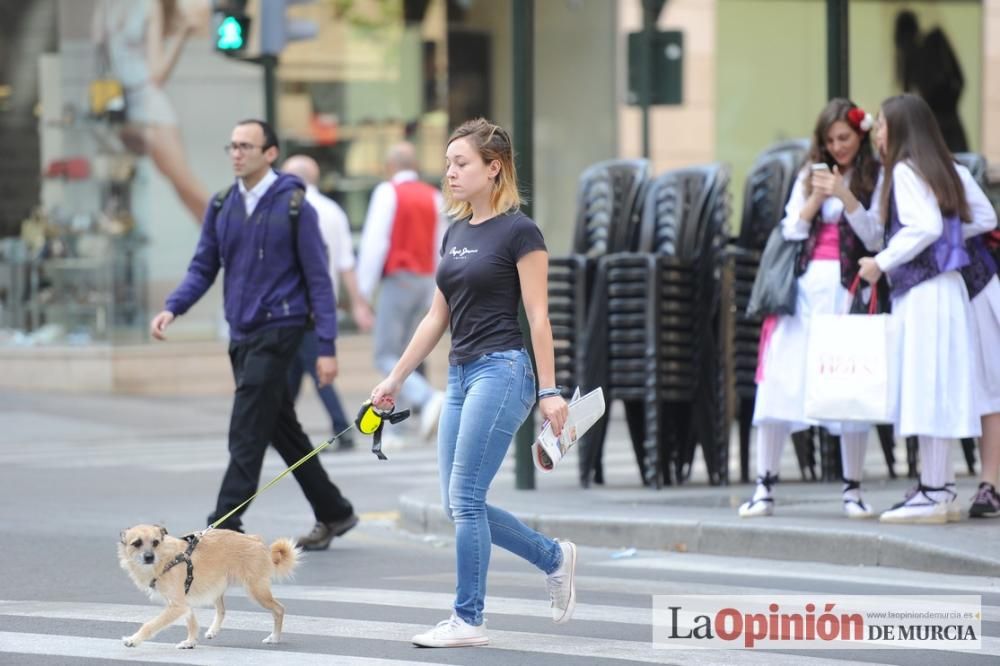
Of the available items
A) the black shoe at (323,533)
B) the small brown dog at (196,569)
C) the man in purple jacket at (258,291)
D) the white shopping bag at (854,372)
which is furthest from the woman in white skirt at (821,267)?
the small brown dog at (196,569)

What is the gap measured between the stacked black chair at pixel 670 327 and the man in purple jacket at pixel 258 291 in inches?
A: 90.6

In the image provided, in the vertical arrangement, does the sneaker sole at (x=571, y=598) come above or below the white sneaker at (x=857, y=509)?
above

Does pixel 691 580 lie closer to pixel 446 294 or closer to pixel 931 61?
pixel 446 294

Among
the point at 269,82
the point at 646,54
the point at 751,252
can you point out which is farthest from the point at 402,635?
the point at 646,54

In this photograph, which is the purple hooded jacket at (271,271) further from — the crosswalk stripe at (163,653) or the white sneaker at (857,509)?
the white sneaker at (857,509)

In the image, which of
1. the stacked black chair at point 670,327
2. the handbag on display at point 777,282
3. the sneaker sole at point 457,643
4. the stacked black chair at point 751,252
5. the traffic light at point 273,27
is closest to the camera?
the sneaker sole at point 457,643

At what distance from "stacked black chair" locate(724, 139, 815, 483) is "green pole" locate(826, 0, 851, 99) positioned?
1.18 feet

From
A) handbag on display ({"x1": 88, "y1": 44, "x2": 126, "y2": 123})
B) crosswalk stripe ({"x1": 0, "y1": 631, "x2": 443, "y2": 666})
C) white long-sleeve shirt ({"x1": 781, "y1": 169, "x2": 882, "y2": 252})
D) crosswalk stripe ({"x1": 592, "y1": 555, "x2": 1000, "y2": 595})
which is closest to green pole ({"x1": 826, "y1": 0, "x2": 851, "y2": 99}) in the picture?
white long-sleeve shirt ({"x1": 781, "y1": 169, "x2": 882, "y2": 252})

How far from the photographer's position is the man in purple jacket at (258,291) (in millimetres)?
8672

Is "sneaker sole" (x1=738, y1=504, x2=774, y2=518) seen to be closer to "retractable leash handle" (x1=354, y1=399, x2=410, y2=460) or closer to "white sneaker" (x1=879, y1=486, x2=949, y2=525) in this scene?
"white sneaker" (x1=879, y1=486, x2=949, y2=525)

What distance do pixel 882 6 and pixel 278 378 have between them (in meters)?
16.3

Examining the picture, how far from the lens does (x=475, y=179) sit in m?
6.57

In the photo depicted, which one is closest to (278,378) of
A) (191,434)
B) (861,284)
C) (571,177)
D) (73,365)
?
(861,284)

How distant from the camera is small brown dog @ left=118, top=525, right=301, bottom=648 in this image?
248 inches
